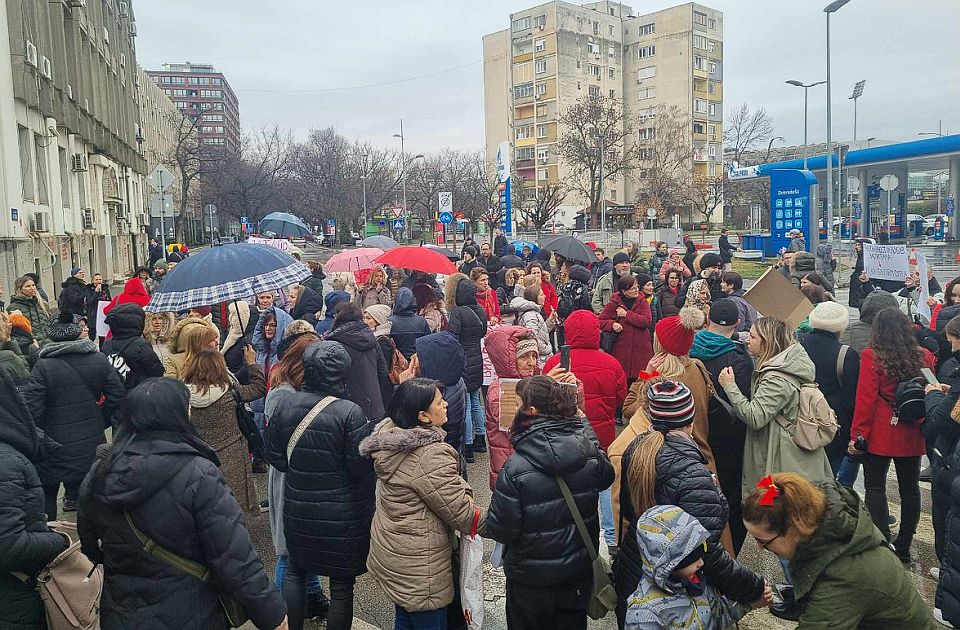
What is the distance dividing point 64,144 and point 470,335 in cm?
2211

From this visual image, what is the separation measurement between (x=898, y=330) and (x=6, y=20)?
813 inches

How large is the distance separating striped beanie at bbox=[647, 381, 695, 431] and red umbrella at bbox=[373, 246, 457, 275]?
5506 mm

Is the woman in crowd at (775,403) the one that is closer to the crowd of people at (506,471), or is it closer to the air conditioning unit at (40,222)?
the crowd of people at (506,471)

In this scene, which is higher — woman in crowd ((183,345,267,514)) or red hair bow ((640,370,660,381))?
red hair bow ((640,370,660,381))

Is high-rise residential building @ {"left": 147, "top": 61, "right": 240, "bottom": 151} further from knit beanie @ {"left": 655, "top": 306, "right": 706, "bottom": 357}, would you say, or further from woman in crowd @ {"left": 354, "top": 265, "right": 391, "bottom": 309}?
knit beanie @ {"left": 655, "top": 306, "right": 706, "bottom": 357}

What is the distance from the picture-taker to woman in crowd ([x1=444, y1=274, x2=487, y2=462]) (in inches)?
304

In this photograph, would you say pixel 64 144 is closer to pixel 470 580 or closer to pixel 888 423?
pixel 470 580

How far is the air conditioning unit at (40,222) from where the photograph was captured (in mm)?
19953

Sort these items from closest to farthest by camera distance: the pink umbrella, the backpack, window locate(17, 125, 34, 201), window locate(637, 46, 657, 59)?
the backpack → the pink umbrella → window locate(17, 125, 34, 201) → window locate(637, 46, 657, 59)

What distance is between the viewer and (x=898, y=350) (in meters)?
5.09

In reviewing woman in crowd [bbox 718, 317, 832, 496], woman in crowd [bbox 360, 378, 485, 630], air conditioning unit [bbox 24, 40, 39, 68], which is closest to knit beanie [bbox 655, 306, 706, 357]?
woman in crowd [bbox 718, 317, 832, 496]

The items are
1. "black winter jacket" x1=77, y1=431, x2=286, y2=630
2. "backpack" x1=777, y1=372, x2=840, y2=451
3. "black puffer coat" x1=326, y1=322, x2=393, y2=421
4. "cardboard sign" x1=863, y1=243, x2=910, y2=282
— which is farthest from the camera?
"cardboard sign" x1=863, y1=243, x2=910, y2=282

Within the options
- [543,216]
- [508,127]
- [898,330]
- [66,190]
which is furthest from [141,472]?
[508,127]

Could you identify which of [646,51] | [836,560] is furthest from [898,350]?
[646,51]
